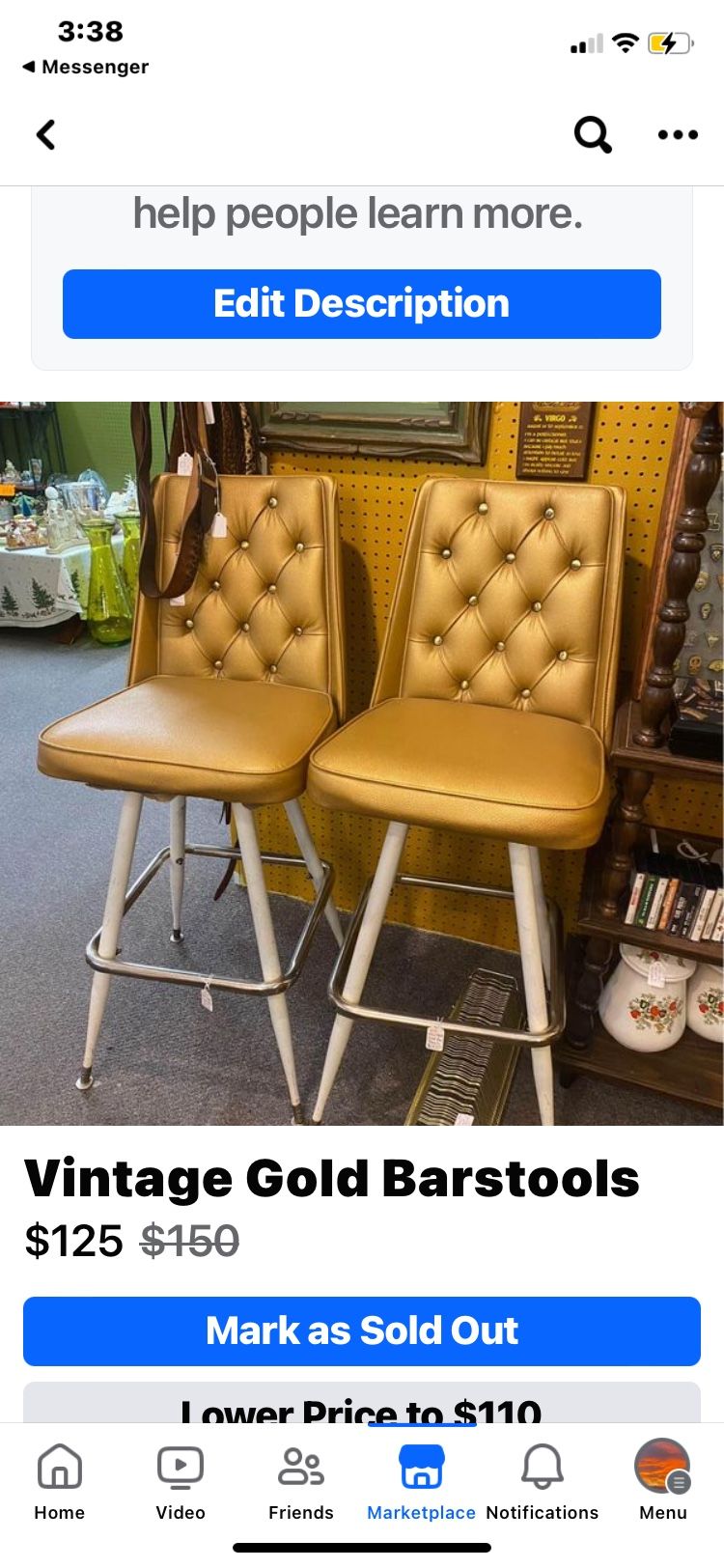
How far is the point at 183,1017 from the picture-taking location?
182 cm

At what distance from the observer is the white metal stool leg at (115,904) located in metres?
1.44

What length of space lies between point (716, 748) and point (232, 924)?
4.12ft

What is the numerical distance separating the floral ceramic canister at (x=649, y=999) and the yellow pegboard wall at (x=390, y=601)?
0.30 meters

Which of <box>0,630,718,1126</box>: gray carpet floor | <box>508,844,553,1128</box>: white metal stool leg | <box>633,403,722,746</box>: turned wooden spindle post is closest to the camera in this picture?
<box>633,403,722,746</box>: turned wooden spindle post

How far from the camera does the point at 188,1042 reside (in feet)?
5.71

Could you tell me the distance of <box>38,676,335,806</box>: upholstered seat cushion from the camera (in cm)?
127

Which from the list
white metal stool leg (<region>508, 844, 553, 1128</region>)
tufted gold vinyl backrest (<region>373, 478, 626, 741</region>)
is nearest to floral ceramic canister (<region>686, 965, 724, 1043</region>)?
white metal stool leg (<region>508, 844, 553, 1128</region>)

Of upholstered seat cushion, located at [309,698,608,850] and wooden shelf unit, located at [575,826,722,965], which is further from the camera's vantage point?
wooden shelf unit, located at [575,826,722,965]

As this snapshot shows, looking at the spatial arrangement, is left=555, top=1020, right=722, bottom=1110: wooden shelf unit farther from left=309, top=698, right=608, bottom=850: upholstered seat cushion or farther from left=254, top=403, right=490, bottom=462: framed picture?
left=254, top=403, right=490, bottom=462: framed picture
